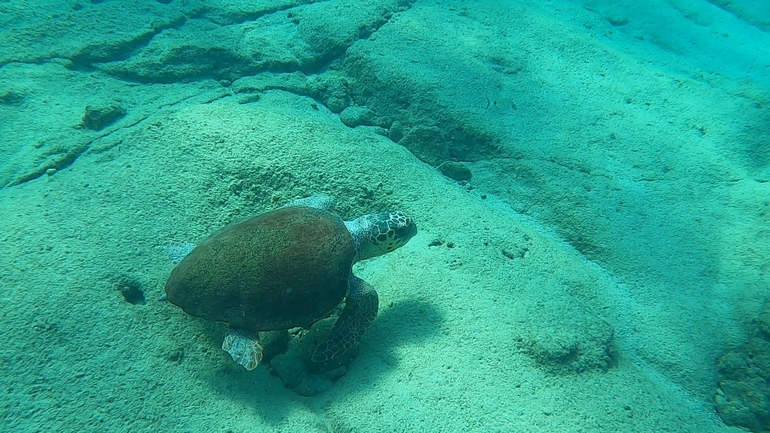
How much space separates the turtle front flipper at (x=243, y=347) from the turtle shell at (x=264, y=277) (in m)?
0.06

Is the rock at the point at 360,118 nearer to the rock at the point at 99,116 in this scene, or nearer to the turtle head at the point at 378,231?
the turtle head at the point at 378,231

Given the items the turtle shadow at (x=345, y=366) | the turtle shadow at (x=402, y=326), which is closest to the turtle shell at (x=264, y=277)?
the turtle shadow at (x=345, y=366)


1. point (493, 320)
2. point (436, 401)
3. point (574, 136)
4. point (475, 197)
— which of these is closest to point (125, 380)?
point (436, 401)

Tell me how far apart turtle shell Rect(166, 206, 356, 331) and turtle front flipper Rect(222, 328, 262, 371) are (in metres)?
0.06

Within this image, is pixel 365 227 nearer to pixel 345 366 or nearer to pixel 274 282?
pixel 274 282

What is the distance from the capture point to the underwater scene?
2256 millimetres

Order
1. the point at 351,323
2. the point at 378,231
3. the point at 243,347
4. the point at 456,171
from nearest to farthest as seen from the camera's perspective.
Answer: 1. the point at 243,347
2. the point at 351,323
3. the point at 378,231
4. the point at 456,171

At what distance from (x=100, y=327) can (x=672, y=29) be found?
1174 cm

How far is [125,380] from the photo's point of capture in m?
2.10

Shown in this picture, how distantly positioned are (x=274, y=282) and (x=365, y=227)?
89 cm

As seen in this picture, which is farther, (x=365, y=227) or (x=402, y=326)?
(x=365, y=227)

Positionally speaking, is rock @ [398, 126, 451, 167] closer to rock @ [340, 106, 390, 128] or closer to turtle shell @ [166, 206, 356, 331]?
rock @ [340, 106, 390, 128]

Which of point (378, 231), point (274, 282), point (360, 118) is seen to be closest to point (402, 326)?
point (378, 231)

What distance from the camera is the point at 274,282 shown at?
230 cm
